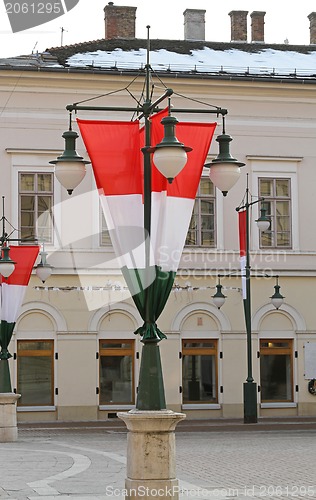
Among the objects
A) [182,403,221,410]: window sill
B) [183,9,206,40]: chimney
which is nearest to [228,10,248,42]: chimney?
[183,9,206,40]: chimney

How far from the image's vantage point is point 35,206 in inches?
1206

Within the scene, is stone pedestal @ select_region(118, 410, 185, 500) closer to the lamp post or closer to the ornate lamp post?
the lamp post

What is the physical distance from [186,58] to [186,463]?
19454mm

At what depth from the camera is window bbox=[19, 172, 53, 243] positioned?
30.6 m

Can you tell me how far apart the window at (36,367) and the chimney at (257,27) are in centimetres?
1616

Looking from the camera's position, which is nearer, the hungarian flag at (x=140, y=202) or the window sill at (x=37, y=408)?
the hungarian flag at (x=140, y=202)

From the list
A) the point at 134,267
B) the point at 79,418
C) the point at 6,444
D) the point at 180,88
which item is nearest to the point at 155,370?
the point at 134,267

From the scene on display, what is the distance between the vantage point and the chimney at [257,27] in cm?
3988

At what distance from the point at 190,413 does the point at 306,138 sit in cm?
935

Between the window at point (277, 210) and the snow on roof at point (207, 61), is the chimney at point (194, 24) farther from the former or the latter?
the window at point (277, 210)

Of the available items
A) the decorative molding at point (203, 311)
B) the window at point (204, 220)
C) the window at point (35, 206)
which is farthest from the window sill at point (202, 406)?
the window at point (35, 206)

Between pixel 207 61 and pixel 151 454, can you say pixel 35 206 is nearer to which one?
pixel 207 61

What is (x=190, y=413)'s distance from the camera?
3091 cm

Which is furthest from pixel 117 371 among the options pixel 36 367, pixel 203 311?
pixel 203 311
